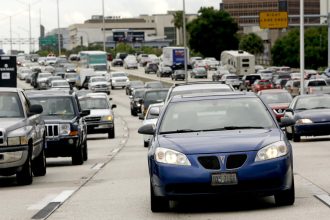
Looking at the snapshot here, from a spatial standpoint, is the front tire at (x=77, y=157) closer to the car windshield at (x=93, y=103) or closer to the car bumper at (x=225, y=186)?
the car bumper at (x=225, y=186)

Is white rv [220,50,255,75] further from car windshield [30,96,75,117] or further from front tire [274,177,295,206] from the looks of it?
front tire [274,177,295,206]

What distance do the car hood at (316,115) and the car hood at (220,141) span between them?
1753cm

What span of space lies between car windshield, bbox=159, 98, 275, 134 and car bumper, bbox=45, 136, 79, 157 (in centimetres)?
1011

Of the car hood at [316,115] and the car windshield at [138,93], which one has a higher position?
the car hood at [316,115]

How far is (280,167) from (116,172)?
8.61m

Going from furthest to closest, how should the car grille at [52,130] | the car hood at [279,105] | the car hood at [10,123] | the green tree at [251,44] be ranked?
1. the green tree at [251,44]
2. the car hood at [279,105]
3. the car grille at [52,130]
4. the car hood at [10,123]

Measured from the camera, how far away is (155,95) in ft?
168

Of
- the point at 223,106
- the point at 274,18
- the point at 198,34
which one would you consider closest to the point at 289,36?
the point at 198,34

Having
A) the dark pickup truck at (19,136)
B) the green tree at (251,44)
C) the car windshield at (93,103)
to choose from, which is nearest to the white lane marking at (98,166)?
Answer: the dark pickup truck at (19,136)

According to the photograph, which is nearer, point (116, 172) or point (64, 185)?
point (64, 185)

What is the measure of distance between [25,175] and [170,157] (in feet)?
19.7

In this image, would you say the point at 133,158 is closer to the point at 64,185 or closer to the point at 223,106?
the point at 64,185

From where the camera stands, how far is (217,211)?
13180 mm

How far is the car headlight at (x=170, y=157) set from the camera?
1293cm
